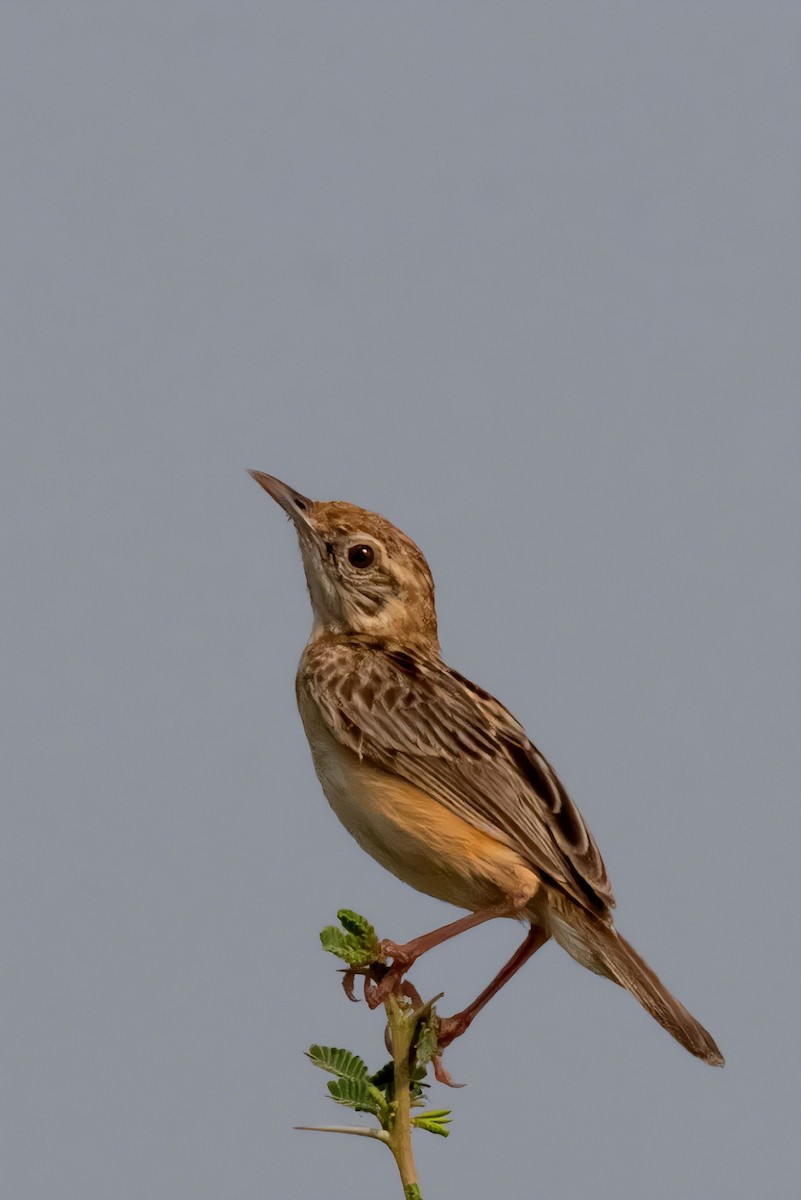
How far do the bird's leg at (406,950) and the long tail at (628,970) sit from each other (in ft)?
1.01

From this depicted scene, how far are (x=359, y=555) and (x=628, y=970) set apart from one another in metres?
2.74

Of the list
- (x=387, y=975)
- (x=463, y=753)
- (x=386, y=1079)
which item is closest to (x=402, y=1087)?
(x=386, y=1079)

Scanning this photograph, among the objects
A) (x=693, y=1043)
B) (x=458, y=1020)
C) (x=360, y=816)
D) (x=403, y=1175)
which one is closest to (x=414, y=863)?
(x=360, y=816)

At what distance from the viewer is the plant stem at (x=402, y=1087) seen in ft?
17.8

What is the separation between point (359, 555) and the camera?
841cm

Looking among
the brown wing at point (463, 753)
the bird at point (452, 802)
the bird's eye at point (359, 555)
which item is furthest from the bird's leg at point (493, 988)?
the bird's eye at point (359, 555)

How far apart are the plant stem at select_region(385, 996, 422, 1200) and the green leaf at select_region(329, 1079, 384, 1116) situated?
8 centimetres

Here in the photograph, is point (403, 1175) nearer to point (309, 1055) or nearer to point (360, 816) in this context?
point (309, 1055)

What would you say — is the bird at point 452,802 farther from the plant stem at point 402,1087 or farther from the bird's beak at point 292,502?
the plant stem at point 402,1087

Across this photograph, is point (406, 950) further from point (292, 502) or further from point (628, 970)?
point (292, 502)

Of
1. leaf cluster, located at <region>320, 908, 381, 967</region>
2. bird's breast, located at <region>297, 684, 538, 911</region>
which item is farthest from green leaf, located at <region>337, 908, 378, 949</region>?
bird's breast, located at <region>297, 684, 538, 911</region>

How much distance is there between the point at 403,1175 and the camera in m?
5.36

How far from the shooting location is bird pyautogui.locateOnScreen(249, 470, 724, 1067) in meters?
7.03

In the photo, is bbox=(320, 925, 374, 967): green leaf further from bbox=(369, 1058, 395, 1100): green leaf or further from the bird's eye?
the bird's eye
